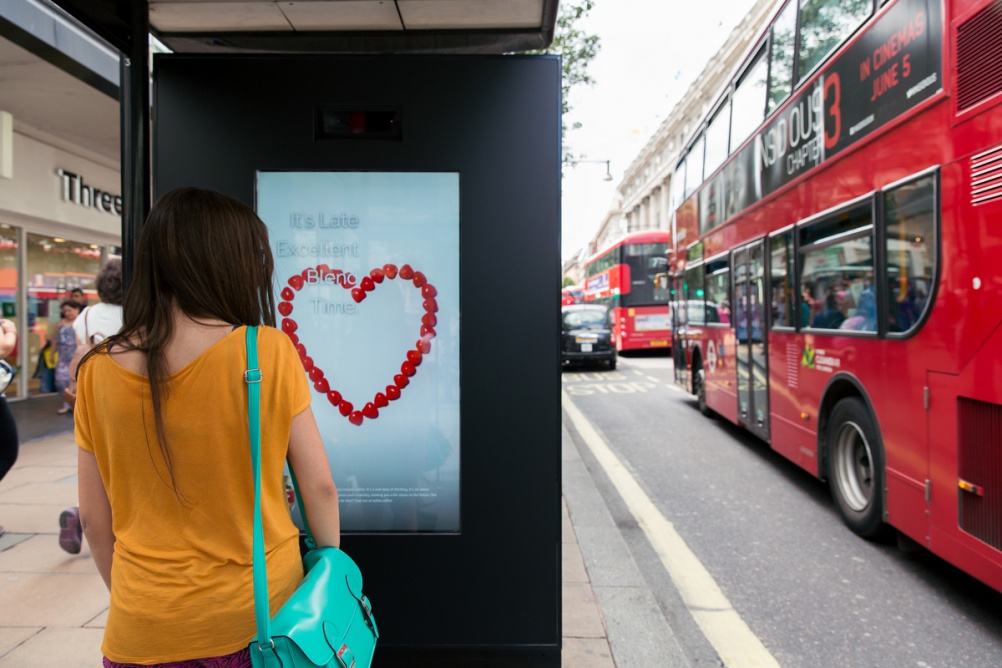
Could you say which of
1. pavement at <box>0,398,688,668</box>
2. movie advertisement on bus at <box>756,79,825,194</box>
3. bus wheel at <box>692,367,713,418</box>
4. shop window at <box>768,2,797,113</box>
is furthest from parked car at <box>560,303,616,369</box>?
pavement at <box>0,398,688,668</box>

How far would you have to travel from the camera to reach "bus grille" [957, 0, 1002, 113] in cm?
328

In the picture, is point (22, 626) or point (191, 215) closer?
point (191, 215)

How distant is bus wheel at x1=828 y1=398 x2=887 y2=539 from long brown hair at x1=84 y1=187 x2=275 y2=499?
14.2 ft

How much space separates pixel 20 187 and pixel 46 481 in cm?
585

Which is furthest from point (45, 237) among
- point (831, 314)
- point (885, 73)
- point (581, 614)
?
point (885, 73)

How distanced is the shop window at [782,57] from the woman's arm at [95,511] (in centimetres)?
631

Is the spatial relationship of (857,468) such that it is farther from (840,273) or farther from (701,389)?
(701,389)

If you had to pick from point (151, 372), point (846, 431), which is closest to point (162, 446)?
point (151, 372)

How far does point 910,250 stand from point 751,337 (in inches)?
137

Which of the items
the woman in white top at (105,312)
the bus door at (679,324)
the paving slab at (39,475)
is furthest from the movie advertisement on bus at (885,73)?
the paving slab at (39,475)

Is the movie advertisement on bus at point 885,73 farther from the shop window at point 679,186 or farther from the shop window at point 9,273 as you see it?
the shop window at point 9,273

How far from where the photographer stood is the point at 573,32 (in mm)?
11641

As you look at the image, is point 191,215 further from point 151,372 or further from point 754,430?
point 754,430

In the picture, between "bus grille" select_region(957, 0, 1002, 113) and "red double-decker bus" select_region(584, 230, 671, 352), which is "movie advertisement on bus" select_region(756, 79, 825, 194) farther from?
"red double-decker bus" select_region(584, 230, 671, 352)
